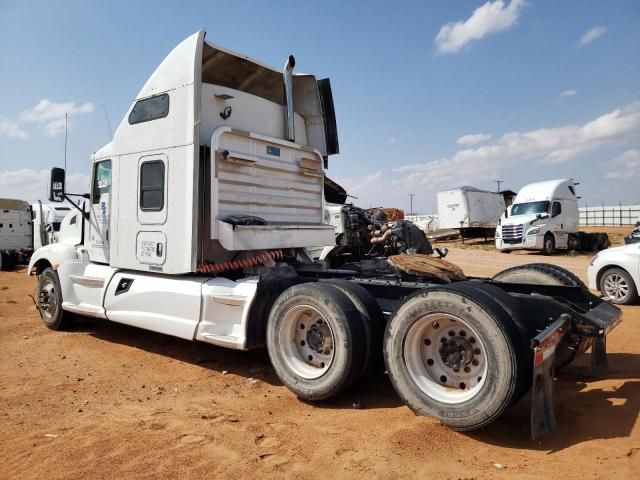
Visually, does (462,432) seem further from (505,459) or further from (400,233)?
(400,233)

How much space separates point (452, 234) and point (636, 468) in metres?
30.8

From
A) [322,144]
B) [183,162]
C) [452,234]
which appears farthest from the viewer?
[452,234]

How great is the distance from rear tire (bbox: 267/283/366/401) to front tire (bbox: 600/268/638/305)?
7.06 metres

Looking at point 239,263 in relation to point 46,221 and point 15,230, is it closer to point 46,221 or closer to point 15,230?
point 46,221

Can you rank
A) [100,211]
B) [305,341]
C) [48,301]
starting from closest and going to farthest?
1. [305,341]
2. [100,211]
3. [48,301]

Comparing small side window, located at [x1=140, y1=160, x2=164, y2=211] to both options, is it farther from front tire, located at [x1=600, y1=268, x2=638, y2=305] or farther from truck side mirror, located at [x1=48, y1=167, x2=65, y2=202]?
front tire, located at [x1=600, y1=268, x2=638, y2=305]

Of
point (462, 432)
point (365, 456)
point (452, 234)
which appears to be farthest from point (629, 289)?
point (452, 234)

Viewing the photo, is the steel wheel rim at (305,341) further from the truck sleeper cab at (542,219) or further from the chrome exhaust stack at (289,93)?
the truck sleeper cab at (542,219)

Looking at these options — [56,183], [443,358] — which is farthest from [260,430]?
[56,183]

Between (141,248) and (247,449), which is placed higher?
(141,248)

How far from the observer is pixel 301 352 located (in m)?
4.80

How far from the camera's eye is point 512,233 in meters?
23.0

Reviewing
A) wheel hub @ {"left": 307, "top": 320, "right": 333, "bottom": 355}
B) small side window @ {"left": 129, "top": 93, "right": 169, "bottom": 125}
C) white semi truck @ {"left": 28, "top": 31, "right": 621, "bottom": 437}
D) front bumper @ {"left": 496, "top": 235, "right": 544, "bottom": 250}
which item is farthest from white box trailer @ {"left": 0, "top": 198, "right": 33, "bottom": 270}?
front bumper @ {"left": 496, "top": 235, "right": 544, "bottom": 250}

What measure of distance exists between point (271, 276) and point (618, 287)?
7480 mm
